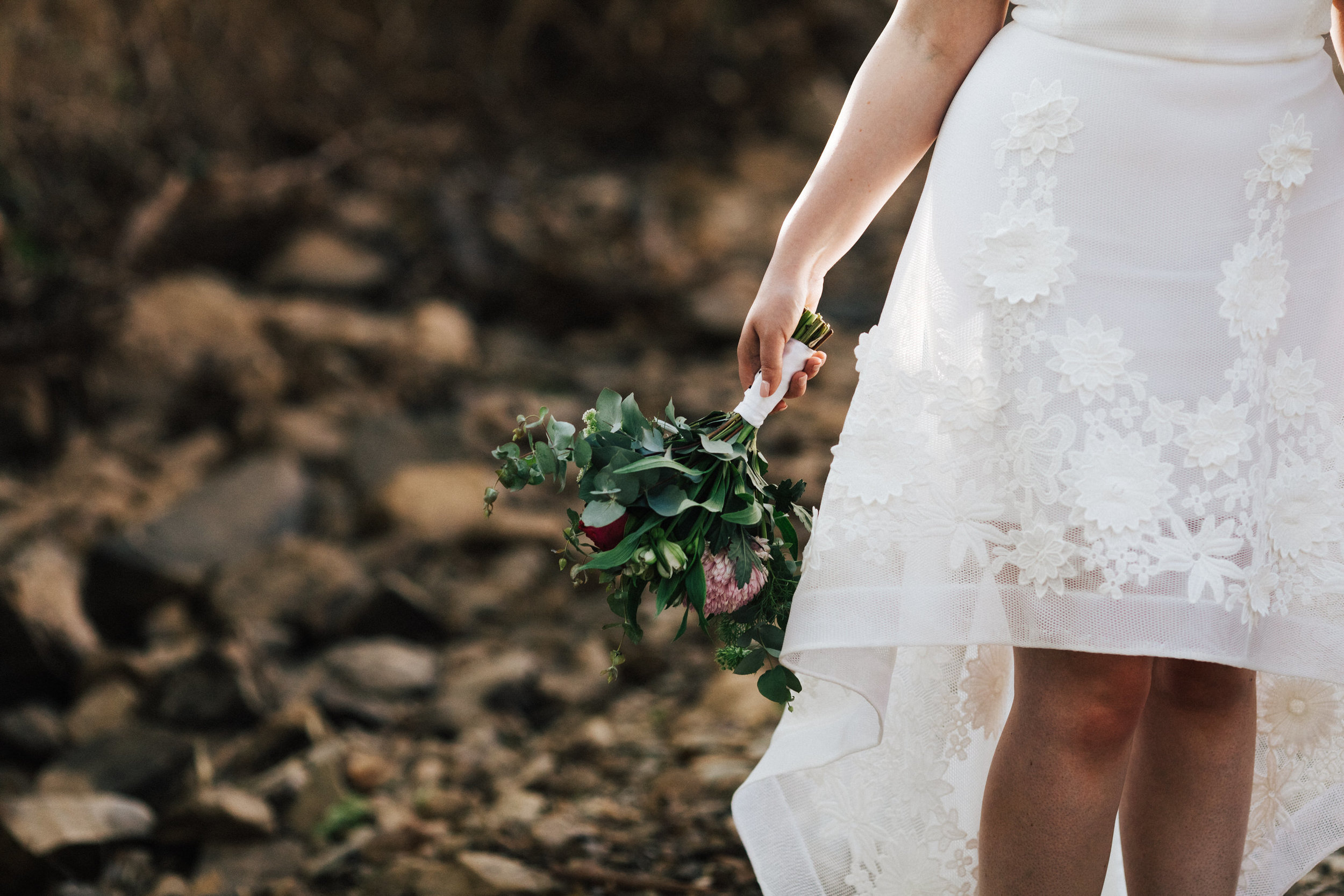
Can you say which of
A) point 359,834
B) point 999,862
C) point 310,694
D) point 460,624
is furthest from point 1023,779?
point 460,624

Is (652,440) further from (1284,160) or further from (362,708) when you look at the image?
(362,708)

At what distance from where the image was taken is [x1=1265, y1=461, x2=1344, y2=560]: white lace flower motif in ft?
4.17

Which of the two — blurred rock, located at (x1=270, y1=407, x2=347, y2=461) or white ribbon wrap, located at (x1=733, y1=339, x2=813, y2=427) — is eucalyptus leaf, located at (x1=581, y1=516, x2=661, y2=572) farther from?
blurred rock, located at (x1=270, y1=407, x2=347, y2=461)

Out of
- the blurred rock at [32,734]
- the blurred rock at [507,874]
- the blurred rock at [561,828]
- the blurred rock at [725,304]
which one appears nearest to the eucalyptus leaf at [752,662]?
the blurred rock at [507,874]

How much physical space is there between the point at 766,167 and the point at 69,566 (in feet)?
18.1

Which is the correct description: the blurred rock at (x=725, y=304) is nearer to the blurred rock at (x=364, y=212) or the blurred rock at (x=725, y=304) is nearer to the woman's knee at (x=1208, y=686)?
the blurred rock at (x=364, y=212)

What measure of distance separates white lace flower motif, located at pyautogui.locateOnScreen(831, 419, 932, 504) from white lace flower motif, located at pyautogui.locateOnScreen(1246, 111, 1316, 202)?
43cm

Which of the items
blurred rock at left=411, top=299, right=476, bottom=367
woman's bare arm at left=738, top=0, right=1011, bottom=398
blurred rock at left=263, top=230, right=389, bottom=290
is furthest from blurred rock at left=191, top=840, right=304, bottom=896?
blurred rock at left=263, top=230, right=389, bottom=290

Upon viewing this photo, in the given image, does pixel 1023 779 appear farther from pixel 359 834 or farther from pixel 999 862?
pixel 359 834

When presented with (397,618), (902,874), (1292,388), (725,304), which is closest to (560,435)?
(902,874)

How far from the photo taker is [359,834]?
8.23 ft

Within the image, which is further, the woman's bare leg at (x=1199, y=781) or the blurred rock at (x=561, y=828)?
the blurred rock at (x=561, y=828)

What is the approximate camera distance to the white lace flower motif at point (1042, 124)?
4.08 feet

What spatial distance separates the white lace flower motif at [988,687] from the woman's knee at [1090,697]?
0.22m
